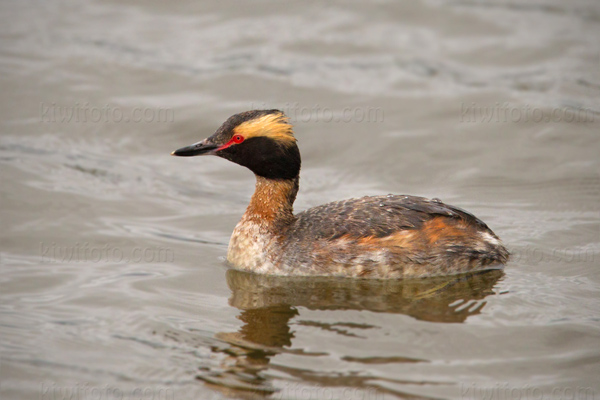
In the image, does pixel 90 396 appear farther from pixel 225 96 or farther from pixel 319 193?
pixel 225 96

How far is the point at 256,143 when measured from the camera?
8094mm

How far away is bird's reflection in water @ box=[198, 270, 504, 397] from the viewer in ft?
20.0

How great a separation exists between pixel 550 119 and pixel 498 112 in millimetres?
738

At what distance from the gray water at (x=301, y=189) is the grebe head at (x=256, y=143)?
1128 millimetres

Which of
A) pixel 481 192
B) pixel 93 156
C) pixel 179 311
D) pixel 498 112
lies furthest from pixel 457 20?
pixel 179 311
